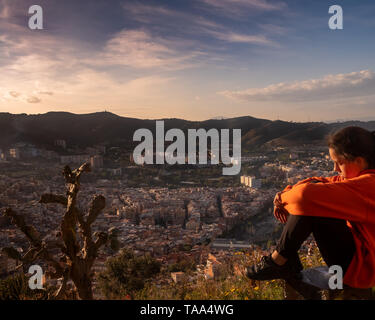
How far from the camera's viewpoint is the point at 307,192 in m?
1.27

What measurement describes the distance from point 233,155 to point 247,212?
12.2m

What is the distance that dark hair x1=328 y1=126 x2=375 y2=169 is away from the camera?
137 centimetres

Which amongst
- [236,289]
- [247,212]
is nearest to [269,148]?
[247,212]

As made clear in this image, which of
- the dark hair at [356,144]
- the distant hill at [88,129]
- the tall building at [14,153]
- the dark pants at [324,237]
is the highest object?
the distant hill at [88,129]

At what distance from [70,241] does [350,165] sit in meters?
1.42

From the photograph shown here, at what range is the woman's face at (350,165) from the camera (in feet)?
4.52

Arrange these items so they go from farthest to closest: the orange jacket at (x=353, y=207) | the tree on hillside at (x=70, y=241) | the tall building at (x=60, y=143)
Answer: the tall building at (x=60, y=143)
the tree on hillside at (x=70, y=241)
the orange jacket at (x=353, y=207)

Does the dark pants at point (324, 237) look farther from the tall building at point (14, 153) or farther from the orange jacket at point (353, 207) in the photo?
the tall building at point (14, 153)

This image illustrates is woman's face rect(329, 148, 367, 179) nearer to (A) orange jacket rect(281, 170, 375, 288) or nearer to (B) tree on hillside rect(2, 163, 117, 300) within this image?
(A) orange jacket rect(281, 170, 375, 288)

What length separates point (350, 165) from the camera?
1398 mm

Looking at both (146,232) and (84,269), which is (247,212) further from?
(84,269)

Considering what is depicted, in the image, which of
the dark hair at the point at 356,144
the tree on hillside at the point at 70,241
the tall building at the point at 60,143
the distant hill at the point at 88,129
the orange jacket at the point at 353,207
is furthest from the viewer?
the distant hill at the point at 88,129

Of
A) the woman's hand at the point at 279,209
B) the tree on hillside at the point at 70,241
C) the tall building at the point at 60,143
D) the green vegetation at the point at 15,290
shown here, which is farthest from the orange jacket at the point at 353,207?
the tall building at the point at 60,143
